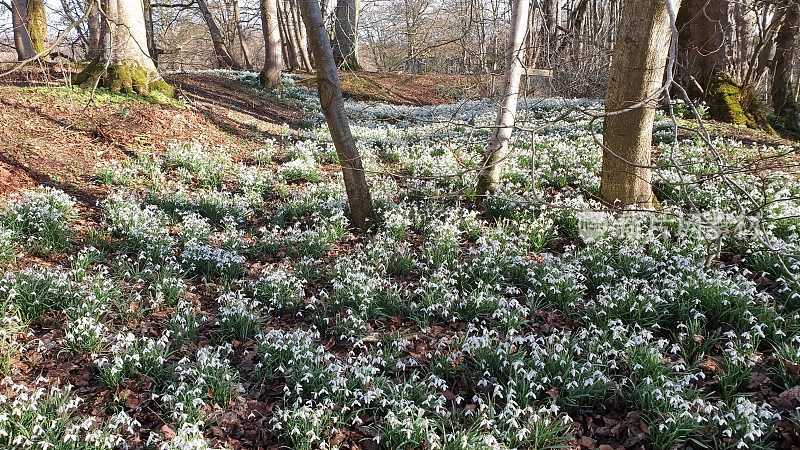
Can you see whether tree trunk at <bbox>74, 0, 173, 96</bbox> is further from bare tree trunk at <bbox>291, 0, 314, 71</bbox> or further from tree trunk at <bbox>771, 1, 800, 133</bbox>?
tree trunk at <bbox>771, 1, 800, 133</bbox>

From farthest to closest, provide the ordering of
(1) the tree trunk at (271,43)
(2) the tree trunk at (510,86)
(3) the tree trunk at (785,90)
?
(1) the tree trunk at (271,43)
(3) the tree trunk at (785,90)
(2) the tree trunk at (510,86)

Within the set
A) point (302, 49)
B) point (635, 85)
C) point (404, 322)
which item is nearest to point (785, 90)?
point (635, 85)

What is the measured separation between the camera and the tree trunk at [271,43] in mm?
16062

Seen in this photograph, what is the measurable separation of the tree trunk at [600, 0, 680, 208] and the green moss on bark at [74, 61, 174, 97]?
8.40 meters

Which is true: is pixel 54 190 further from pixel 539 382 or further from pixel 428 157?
pixel 539 382

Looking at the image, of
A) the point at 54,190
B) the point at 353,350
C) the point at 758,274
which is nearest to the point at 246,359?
the point at 353,350

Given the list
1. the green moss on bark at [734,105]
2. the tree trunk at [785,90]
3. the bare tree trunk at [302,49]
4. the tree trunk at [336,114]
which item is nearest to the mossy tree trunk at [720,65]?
the green moss on bark at [734,105]

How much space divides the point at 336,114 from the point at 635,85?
3.41 metres

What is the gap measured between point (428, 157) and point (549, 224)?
3716 mm

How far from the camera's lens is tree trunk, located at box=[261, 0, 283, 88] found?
52.7 feet

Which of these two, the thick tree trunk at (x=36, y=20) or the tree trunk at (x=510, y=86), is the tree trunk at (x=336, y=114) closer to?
the tree trunk at (x=510, y=86)

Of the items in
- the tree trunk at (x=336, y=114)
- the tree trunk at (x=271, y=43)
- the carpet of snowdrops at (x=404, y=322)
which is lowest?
the carpet of snowdrops at (x=404, y=322)

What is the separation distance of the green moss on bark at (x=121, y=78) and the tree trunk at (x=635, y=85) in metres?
8.40

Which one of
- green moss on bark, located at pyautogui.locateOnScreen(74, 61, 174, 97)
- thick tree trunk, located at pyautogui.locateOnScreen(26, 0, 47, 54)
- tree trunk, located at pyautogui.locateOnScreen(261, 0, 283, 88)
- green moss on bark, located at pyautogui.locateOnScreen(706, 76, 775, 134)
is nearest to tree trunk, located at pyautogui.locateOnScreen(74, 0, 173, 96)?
green moss on bark, located at pyautogui.locateOnScreen(74, 61, 174, 97)
